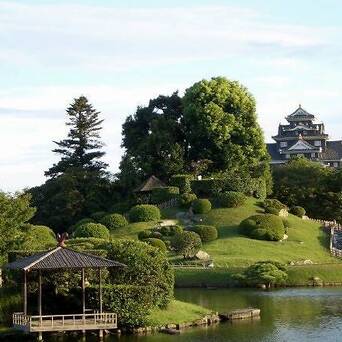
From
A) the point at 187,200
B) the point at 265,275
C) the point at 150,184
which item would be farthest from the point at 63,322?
the point at 150,184

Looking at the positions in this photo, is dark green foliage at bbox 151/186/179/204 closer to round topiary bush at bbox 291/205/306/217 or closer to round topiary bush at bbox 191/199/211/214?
round topiary bush at bbox 191/199/211/214

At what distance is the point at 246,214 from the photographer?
237ft

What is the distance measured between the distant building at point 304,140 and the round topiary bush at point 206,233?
66.3 meters

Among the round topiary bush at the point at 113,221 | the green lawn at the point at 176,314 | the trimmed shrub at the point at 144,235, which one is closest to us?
the green lawn at the point at 176,314

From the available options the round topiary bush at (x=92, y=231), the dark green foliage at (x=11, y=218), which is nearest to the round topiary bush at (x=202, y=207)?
the round topiary bush at (x=92, y=231)

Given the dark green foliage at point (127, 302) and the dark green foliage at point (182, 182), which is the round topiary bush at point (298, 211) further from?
the dark green foliage at point (127, 302)

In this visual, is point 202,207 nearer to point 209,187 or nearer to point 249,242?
point 209,187

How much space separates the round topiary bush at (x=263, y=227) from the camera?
6688 cm

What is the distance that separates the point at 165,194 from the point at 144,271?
3943 centimetres

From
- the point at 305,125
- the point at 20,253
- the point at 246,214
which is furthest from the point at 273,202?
the point at 305,125

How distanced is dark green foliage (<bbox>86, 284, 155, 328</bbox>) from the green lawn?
2.12 ft

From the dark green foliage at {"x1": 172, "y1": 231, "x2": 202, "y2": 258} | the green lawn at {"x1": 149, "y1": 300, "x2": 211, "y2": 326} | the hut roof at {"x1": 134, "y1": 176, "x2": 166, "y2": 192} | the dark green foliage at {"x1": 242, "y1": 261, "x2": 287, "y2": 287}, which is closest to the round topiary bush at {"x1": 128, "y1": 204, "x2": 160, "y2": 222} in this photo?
the hut roof at {"x1": 134, "y1": 176, "x2": 166, "y2": 192}

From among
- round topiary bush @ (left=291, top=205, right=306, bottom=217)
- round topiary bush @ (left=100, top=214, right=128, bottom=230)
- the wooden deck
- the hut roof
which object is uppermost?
the hut roof

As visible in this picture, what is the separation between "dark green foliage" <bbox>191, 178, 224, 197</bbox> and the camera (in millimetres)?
77312
